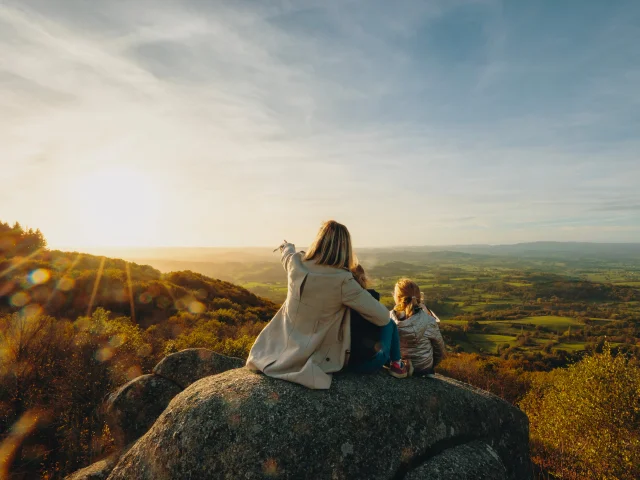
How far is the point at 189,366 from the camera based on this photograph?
1129 cm

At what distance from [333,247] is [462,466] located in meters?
4.76

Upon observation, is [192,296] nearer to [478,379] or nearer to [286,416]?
[478,379]

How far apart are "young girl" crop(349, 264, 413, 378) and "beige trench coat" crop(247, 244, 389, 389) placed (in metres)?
0.26

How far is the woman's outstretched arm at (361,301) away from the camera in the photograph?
5.84 metres

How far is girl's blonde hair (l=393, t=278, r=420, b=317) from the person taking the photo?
7871mm

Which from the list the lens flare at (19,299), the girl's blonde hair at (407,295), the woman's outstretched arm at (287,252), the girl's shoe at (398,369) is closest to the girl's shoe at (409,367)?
the girl's shoe at (398,369)

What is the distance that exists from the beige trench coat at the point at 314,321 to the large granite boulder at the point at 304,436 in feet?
1.30

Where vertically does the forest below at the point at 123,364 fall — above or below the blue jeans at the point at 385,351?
below

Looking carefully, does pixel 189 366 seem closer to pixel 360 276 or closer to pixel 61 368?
pixel 360 276

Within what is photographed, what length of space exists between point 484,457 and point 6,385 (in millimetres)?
16807

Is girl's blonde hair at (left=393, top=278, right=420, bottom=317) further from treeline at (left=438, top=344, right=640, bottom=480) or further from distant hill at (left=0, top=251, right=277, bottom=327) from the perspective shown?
distant hill at (left=0, top=251, right=277, bottom=327)

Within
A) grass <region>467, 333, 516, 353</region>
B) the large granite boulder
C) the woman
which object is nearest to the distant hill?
the large granite boulder

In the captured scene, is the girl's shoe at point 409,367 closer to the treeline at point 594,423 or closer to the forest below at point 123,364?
the forest below at point 123,364

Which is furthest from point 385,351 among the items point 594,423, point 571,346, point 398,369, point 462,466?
point 571,346
